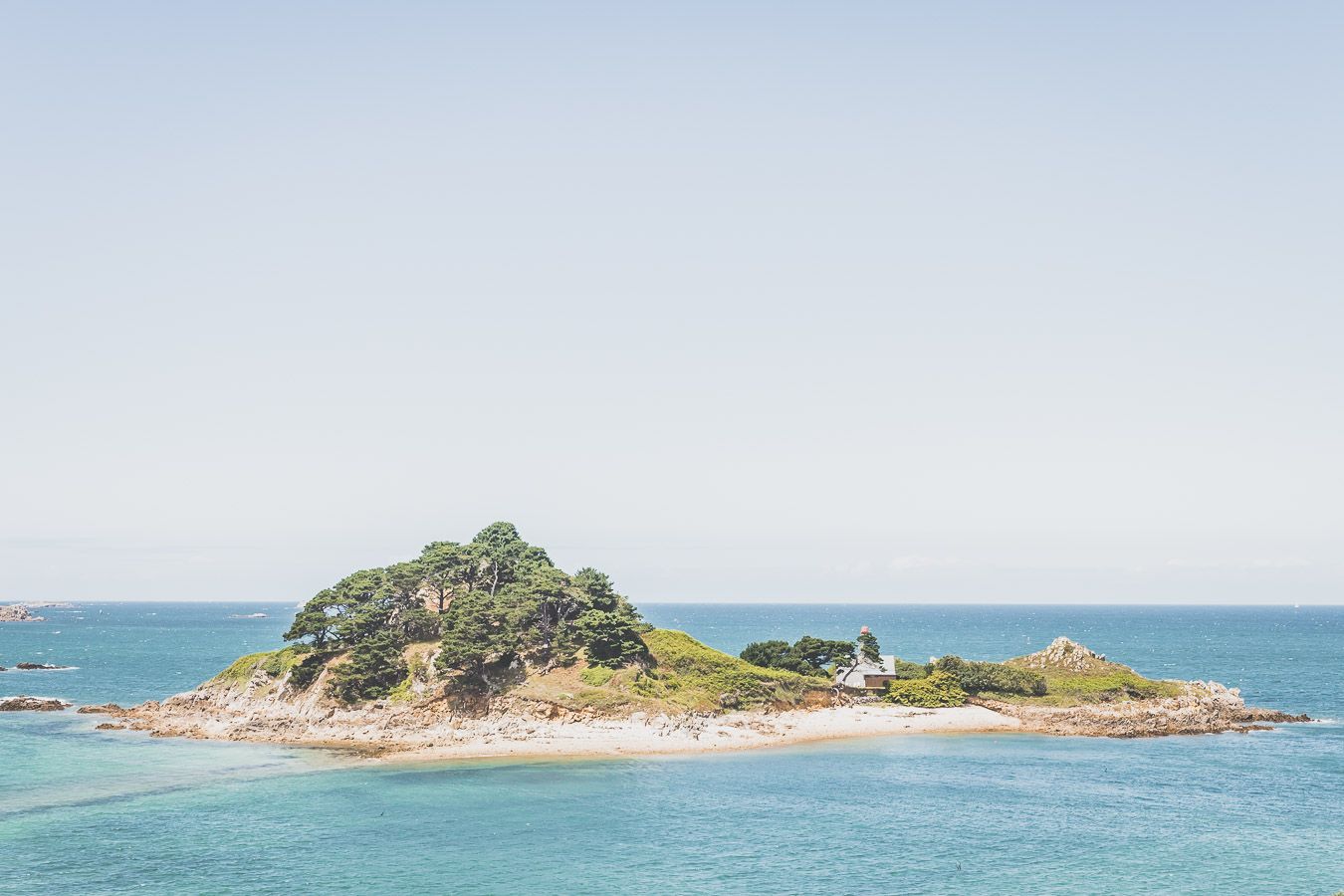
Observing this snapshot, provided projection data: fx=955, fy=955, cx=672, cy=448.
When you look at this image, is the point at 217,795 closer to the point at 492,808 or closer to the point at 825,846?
the point at 492,808

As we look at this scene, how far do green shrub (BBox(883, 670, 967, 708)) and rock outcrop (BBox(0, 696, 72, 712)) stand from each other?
9588 cm

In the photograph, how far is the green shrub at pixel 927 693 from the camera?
104 meters

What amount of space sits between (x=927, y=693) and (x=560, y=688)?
1587 inches

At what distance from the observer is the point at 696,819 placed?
6212 centimetres

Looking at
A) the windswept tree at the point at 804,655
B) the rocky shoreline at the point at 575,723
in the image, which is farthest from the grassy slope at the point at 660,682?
the windswept tree at the point at 804,655

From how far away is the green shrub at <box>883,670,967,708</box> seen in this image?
340 ft

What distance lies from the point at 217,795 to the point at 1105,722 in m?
82.4

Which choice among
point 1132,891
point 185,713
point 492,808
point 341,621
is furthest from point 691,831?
point 185,713

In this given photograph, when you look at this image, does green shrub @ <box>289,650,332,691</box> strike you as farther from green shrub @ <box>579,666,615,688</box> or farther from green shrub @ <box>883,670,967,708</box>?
green shrub @ <box>883,670,967,708</box>

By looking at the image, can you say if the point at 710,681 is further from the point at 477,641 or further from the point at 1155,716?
the point at 1155,716

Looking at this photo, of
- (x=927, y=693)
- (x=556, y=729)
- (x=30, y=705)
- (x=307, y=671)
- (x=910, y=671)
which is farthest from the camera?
(x=910, y=671)

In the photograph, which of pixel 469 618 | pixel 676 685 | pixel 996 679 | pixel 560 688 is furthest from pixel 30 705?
pixel 996 679

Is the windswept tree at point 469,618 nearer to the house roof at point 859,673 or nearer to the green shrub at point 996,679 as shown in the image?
the house roof at point 859,673

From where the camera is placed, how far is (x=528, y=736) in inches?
3435
